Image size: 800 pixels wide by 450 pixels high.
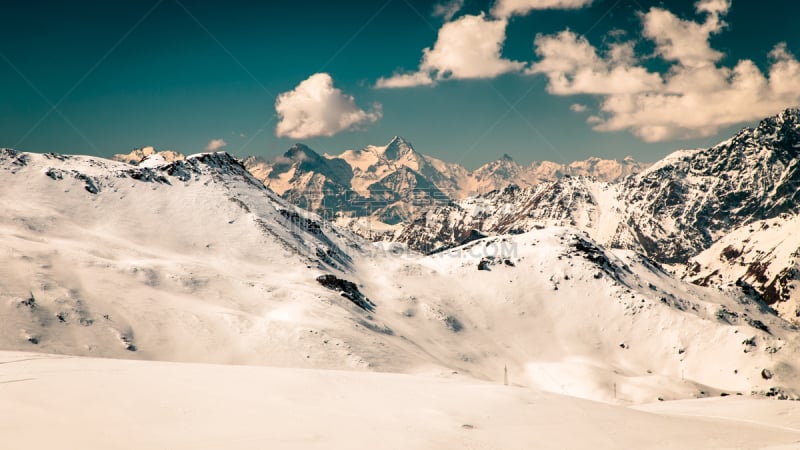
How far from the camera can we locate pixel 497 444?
21719 millimetres

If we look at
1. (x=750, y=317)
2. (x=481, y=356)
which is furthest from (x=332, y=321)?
(x=750, y=317)

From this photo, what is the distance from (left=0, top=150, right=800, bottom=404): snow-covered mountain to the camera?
2721 inches

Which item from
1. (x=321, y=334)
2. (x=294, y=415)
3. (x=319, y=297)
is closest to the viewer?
(x=294, y=415)

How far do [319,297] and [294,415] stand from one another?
244ft

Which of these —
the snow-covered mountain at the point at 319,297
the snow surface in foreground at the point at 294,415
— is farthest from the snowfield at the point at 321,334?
the snow-covered mountain at the point at 319,297

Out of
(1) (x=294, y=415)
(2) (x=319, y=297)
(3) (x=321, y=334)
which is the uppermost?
(2) (x=319, y=297)

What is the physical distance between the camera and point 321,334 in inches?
3029

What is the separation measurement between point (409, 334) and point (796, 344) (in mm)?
102545

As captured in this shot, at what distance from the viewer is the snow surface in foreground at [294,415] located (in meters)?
18.5

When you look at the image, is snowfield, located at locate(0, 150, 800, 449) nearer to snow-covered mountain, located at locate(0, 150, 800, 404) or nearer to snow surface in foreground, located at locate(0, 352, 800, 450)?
snow surface in foreground, located at locate(0, 352, 800, 450)

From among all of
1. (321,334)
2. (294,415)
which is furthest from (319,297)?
(294,415)

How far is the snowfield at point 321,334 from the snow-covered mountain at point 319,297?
1.62 ft

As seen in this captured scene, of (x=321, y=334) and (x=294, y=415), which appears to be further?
(x=321, y=334)

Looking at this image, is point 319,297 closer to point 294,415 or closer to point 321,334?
point 321,334
